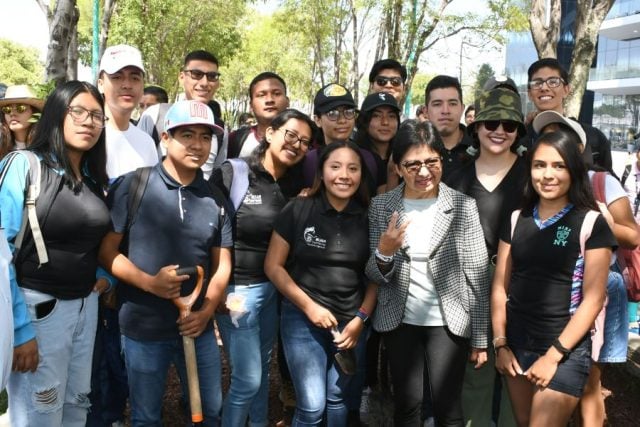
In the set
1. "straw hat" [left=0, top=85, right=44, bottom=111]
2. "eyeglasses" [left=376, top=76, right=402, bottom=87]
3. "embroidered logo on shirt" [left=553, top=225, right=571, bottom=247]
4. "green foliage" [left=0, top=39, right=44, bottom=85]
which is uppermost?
"green foliage" [left=0, top=39, right=44, bottom=85]

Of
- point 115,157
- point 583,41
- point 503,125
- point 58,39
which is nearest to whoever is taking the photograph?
point 503,125

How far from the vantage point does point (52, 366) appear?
2.78 metres

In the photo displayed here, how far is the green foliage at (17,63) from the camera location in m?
51.2

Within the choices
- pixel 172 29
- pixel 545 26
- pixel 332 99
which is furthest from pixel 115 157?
pixel 172 29

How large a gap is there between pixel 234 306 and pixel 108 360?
100cm

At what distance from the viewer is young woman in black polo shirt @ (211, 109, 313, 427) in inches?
135

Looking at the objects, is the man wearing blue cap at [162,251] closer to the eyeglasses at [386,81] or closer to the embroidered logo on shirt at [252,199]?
the embroidered logo on shirt at [252,199]

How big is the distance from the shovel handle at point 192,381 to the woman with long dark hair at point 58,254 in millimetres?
541

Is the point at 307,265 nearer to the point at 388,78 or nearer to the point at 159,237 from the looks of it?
the point at 159,237

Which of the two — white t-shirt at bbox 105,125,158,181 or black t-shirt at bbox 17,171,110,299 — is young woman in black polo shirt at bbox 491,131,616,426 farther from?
white t-shirt at bbox 105,125,158,181

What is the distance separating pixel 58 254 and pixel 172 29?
23633 mm

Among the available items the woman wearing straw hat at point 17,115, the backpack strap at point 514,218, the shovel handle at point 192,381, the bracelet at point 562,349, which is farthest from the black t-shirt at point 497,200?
the woman wearing straw hat at point 17,115

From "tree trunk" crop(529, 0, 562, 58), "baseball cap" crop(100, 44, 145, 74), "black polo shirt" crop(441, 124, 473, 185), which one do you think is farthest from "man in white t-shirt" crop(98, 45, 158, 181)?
"tree trunk" crop(529, 0, 562, 58)

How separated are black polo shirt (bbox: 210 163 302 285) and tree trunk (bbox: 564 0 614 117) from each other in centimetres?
544
